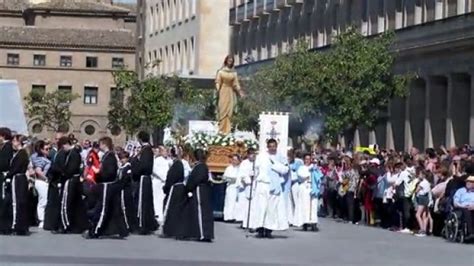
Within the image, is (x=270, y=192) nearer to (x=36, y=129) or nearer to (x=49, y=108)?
(x=49, y=108)

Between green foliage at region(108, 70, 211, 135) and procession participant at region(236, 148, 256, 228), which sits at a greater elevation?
green foliage at region(108, 70, 211, 135)

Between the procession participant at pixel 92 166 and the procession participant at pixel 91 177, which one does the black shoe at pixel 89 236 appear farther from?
the procession participant at pixel 92 166

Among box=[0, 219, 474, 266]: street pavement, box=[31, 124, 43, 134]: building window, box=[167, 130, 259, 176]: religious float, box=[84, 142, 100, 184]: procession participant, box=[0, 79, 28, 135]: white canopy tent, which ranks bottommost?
box=[0, 219, 474, 266]: street pavement

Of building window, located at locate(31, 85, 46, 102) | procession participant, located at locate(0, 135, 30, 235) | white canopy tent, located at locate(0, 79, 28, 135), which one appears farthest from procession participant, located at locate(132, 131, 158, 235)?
building window, located at locate(31, 85, 46, 102)

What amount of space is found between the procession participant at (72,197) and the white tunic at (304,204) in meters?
5.89

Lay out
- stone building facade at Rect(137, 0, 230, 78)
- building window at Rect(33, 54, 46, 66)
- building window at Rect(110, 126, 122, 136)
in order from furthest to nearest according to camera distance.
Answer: building window at Rect(33, 54, 46, 66)
building window at Rect(110, 126, 122, 136)
stone building facade at Rect(137, 0, 230, 78)

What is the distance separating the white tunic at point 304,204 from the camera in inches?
1213

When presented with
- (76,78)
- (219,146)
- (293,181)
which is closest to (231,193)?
(219,146)

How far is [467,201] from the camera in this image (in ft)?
90.7

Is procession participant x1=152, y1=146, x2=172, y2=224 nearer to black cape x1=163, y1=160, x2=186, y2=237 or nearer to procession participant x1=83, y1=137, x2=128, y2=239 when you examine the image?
black cape x1=163, y1=160, x2=186, y2=237

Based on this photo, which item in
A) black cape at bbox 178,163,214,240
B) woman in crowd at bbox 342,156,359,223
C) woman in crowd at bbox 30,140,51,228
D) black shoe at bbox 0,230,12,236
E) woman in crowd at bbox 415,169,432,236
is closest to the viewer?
black shoe at bbox 0,230,12,236

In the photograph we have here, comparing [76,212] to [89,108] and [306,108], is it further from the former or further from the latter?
[89,108]

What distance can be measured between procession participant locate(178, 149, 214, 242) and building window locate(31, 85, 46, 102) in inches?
3054

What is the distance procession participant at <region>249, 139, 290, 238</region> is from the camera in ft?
87.7
